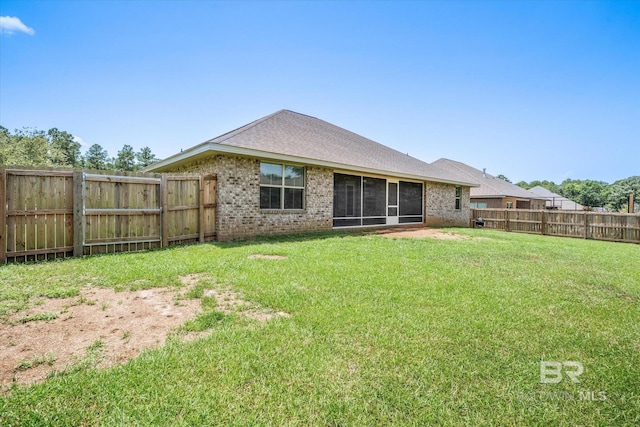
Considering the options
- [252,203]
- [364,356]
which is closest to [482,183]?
[252,203]

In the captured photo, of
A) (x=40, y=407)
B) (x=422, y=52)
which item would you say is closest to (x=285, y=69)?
(x=422, y=52)

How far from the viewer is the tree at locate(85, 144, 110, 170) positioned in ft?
201

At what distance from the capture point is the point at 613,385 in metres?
2.32

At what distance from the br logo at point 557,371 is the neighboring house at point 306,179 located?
8.38m

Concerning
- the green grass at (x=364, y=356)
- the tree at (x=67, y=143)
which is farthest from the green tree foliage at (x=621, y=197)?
the tree at (x=67, y=143)

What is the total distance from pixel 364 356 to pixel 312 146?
10.5 meters

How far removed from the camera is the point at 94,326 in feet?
10.6

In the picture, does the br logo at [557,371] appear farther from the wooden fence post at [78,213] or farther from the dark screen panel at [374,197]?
the dark screen panel at [374,197]

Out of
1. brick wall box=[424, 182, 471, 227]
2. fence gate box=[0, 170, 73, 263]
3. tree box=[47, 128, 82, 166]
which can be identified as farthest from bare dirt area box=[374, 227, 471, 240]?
tree box=[47, 128, 82, 166]

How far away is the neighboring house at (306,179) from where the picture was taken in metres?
9.38

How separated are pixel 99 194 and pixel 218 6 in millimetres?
7202

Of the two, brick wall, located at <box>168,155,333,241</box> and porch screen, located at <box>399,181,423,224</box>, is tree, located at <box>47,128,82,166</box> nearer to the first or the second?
brick wall, located at <box>168,155,333,241</box>

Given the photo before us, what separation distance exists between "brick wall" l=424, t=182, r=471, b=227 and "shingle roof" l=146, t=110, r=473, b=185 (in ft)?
2.60

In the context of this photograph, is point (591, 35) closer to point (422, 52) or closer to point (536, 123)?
point (422, 52)
